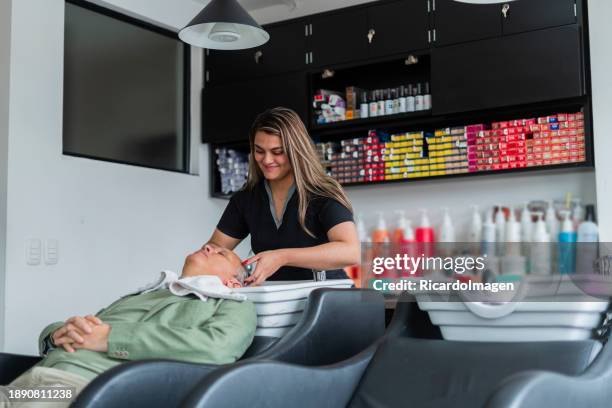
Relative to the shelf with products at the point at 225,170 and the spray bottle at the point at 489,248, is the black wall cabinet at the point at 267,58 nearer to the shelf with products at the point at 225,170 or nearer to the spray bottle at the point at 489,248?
the shelf with products at the point at 225,170

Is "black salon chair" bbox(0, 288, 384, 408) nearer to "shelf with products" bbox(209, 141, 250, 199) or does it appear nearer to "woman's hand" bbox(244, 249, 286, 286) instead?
"woman's hand" bbox(244, 249, 286, 286)

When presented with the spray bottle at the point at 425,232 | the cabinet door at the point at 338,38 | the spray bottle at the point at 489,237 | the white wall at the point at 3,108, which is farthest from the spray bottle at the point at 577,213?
the white wall at the point at 3,108

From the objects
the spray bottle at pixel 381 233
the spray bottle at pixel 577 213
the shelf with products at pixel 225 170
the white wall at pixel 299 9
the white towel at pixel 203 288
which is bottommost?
the white towel at pixel 203 288

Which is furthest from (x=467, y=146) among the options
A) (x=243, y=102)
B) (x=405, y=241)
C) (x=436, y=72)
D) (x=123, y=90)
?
(x=123, y=90)

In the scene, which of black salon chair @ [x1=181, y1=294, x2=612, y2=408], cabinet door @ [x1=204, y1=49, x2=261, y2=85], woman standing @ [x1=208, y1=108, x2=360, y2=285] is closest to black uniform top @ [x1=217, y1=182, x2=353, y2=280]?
woman standing @ [x1=208, y1=108, x2=360, y2=285]

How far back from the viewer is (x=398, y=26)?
12.4 ft

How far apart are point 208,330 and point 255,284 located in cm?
33

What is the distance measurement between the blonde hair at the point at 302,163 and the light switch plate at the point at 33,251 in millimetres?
1408

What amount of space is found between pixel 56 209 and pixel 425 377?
2231 millimetres

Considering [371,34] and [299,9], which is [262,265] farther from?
[299,9]

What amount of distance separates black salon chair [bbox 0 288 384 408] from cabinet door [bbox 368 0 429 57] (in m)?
2.01

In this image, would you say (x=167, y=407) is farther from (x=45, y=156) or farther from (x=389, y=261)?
(x=389, y=261)

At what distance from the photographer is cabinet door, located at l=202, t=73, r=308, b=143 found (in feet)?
13.2

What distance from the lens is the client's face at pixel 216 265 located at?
1967 mm
